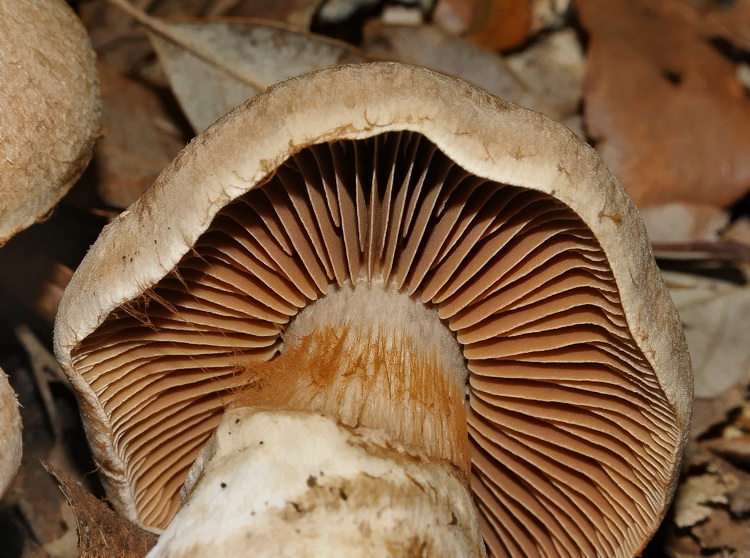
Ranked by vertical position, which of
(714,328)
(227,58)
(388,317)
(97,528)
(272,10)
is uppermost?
(272,10)

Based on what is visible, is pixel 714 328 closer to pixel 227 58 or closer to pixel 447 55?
pixel 447 55

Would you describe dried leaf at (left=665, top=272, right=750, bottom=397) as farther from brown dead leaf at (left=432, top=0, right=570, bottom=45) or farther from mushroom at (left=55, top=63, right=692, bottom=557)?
brown dead leaf at (left=432, top=0, right=570, bottom=45)

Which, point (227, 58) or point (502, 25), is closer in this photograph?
point (227, 58)

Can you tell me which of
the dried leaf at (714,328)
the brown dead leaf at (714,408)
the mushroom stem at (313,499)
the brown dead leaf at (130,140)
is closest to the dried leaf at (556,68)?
the dried leaf at (714,328)

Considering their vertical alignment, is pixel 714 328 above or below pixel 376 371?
above

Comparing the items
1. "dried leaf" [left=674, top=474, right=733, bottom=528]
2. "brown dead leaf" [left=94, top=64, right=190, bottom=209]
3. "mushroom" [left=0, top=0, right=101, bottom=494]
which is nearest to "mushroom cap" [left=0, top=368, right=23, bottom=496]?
"mushroom" [left=0, top=0, right=101, bottom=494]

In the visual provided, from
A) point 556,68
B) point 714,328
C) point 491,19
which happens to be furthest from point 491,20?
point 714,328

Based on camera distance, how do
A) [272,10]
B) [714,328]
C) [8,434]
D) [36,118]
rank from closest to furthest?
[8,434] < [36,118] < [714,328] < [272,10]
